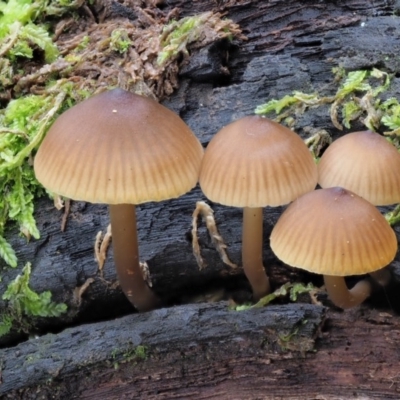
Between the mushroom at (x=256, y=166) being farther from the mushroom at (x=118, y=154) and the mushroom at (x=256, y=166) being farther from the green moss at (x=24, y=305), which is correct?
the green moss at (x=24, y=305)

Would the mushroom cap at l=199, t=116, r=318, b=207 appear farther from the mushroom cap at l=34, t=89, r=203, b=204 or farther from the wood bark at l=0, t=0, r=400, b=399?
the wood bark at l=0, t=0, r=400, b=399

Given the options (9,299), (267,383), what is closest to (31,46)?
(9,299)

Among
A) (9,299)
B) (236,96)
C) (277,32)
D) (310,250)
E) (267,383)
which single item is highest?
(277,32)

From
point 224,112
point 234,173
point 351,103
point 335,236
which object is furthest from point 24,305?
point 351,103

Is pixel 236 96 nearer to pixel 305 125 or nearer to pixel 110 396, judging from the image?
pixel 305 125

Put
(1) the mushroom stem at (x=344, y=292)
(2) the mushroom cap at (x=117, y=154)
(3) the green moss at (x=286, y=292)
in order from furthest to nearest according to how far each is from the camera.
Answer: (3) the green moss at (x=286, y=292)
(1) the mushroom stem at (x=344, y=292)
(2) the mushroom cap at (x=117, y=154)

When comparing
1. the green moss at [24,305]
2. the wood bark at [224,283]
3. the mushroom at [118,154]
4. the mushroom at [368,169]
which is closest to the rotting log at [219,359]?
the wood bark at [224,283]

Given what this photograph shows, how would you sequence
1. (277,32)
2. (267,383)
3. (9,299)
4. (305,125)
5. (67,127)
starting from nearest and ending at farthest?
(67,127), (267,383), (9,299), (305,125), (277,32)
